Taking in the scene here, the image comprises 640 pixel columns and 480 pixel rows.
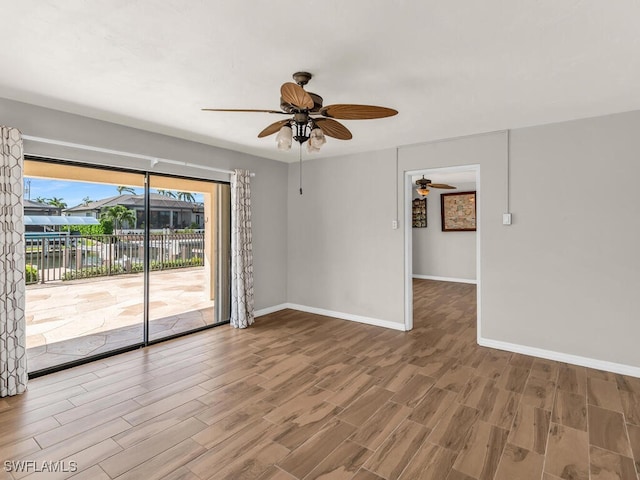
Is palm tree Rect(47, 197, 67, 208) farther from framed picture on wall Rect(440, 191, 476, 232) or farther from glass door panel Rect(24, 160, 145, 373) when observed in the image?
framed picture on wall Rect(440, 191, 476, 232)

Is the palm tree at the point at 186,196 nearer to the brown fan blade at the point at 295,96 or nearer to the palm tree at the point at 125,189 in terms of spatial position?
the palm tree at the point at 125,189

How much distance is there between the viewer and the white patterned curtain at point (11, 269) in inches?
108

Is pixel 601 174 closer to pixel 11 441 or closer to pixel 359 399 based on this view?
pixel 359 399

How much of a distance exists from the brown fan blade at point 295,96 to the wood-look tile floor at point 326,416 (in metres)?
2.22

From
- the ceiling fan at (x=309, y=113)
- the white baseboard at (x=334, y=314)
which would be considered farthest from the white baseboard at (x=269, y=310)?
the ceiling fan at (x=309, y=113)

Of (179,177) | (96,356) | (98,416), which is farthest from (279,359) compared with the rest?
(179,177)

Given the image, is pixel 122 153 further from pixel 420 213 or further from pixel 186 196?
pixel 420 213

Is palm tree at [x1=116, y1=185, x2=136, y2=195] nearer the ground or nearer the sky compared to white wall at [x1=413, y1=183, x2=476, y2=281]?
nearer the sky

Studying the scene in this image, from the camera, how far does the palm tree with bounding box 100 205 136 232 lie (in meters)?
3.75

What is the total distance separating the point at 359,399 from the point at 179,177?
3.34 meters

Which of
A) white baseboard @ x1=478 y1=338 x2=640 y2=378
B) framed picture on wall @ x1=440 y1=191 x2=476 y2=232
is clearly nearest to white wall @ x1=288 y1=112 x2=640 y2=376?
white baseboard @ x1=478 y1=338 x2=640 y2=378

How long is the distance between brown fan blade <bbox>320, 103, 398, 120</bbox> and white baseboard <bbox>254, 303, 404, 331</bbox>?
3.12 metres

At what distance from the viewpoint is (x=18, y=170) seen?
2.82 metres

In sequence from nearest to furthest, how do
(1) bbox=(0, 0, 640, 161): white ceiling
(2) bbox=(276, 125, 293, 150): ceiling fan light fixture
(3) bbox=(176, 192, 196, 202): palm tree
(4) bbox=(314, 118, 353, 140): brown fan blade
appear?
(1) bbox=(0, 0, 640, 161): white ceiling → (2) bbox=(276, 125, 293, 150): ceiling fan light fixture → (4) bbox=(314, 118, 353, 140): brown fan blade → (3) bbox=(176, 192, 196, 202): palm tree
